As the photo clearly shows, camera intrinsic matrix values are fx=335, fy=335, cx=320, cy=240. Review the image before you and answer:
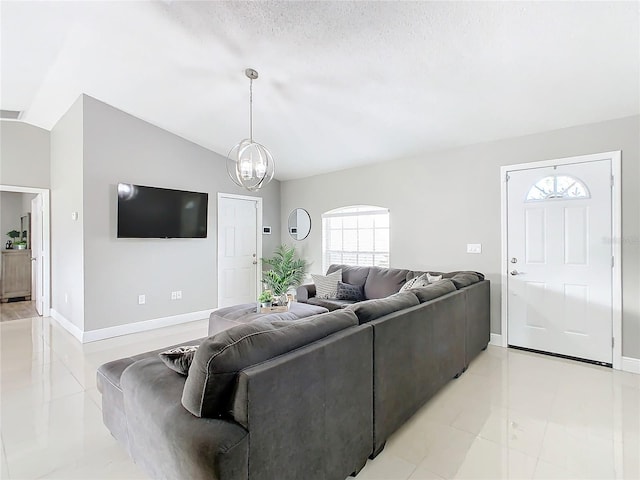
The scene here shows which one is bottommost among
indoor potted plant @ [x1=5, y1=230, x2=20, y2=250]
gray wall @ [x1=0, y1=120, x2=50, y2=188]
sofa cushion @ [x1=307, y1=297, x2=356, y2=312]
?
sofa cushion @ [x1=307, y1=297, x2=356, y2=312]

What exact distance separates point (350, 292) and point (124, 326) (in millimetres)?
3032

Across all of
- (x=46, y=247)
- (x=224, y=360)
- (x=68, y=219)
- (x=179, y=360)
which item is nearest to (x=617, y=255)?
(x=224, y=360)

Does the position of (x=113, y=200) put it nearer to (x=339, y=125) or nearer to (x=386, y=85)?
(x=339, y=125)

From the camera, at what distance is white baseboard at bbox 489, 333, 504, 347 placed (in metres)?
3.95

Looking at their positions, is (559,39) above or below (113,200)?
above

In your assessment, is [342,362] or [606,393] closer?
[342,362]

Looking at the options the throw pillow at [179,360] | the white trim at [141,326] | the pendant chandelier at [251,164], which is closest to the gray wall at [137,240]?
the white trim at [141,326]

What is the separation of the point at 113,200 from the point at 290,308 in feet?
9.13

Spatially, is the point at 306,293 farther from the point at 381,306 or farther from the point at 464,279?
the point at 381,306

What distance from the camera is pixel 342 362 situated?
1.65 metres

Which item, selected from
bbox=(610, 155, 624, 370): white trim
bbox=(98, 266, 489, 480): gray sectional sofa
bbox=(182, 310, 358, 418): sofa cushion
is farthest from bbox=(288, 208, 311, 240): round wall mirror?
bbox=(182, 310, 358, 418): sofa cushion

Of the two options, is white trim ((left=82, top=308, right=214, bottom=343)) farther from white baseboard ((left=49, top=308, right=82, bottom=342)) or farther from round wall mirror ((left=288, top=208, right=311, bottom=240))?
round wall mirror ((left=288, top=208, right=311, bottom=240))

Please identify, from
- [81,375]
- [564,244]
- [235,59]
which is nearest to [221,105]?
[235,59]

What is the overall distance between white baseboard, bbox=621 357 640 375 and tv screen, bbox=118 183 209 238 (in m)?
5.29
